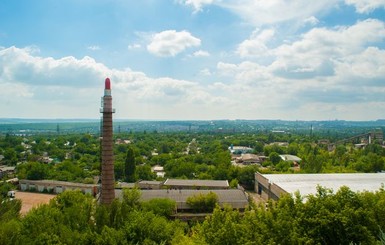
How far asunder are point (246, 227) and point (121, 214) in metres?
7.12

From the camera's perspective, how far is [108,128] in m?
26.4

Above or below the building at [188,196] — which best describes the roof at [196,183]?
below

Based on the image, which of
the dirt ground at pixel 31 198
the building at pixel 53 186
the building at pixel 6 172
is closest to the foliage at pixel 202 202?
the building at pixel 53 186

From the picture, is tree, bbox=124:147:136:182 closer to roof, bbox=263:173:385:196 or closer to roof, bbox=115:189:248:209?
roof, bbox=115:189:248:209

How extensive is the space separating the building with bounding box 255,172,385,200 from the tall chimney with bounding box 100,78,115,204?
46.3ft

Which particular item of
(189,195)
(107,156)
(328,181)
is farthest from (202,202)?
(328,181)

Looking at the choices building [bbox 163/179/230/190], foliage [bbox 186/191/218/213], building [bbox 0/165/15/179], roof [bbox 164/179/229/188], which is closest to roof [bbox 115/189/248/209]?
foliage [bbox 186/191/218/213]

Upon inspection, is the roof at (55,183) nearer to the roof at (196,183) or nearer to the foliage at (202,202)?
the roof at (196,183)

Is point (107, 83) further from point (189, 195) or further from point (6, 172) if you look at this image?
point (6, 172)

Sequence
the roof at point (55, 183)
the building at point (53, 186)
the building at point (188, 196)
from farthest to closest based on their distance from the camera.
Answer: the roof at point (55, 183)
the building at point (53, 186)
the building at point (188, 196)

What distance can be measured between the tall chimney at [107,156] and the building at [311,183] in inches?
556

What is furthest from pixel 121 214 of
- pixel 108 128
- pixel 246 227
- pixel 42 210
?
pixel 108 128

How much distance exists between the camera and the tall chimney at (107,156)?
25781 millimetres

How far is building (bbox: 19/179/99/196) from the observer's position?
40469 millimetres
